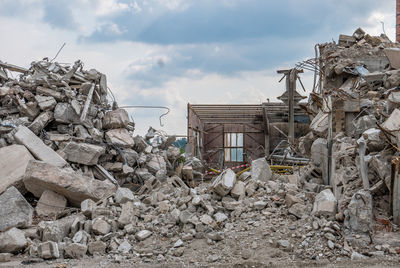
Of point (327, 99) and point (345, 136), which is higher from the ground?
point (327, 99)

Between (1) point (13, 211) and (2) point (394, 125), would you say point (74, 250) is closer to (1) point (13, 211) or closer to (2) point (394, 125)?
(1) point (13, 211)

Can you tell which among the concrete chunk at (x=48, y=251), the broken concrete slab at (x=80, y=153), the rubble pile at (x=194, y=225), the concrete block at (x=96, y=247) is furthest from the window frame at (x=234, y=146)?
the concrete chunk at (x=48, y=251)

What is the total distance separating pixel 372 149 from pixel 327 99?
2.11m

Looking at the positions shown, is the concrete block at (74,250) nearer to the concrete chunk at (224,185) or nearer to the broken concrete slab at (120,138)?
the concrete chunk at (224,185)

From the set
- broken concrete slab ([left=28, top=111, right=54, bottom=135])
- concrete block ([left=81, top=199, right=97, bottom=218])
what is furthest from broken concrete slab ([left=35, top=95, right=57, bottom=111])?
concrete block ([left=81, top=199, right=97, bottom=218])

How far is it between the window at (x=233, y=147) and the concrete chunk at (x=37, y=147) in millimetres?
12746

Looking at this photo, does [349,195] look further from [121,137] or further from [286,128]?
[286,128]

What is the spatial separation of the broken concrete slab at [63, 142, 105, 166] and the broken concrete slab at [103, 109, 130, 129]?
1845 mm

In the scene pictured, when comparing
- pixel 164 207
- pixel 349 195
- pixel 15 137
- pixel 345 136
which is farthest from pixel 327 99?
pixel 15 137

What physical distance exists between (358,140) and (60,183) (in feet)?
19.4

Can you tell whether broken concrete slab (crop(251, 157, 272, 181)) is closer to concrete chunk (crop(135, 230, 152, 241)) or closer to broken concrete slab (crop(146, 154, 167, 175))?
concrete chunk (crop(135, 230, 152, 241))

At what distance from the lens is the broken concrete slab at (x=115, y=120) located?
1176 centimetres

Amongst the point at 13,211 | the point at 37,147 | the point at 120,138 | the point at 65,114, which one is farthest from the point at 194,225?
the point at 65,114

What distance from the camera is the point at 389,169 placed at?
20.3 ft
